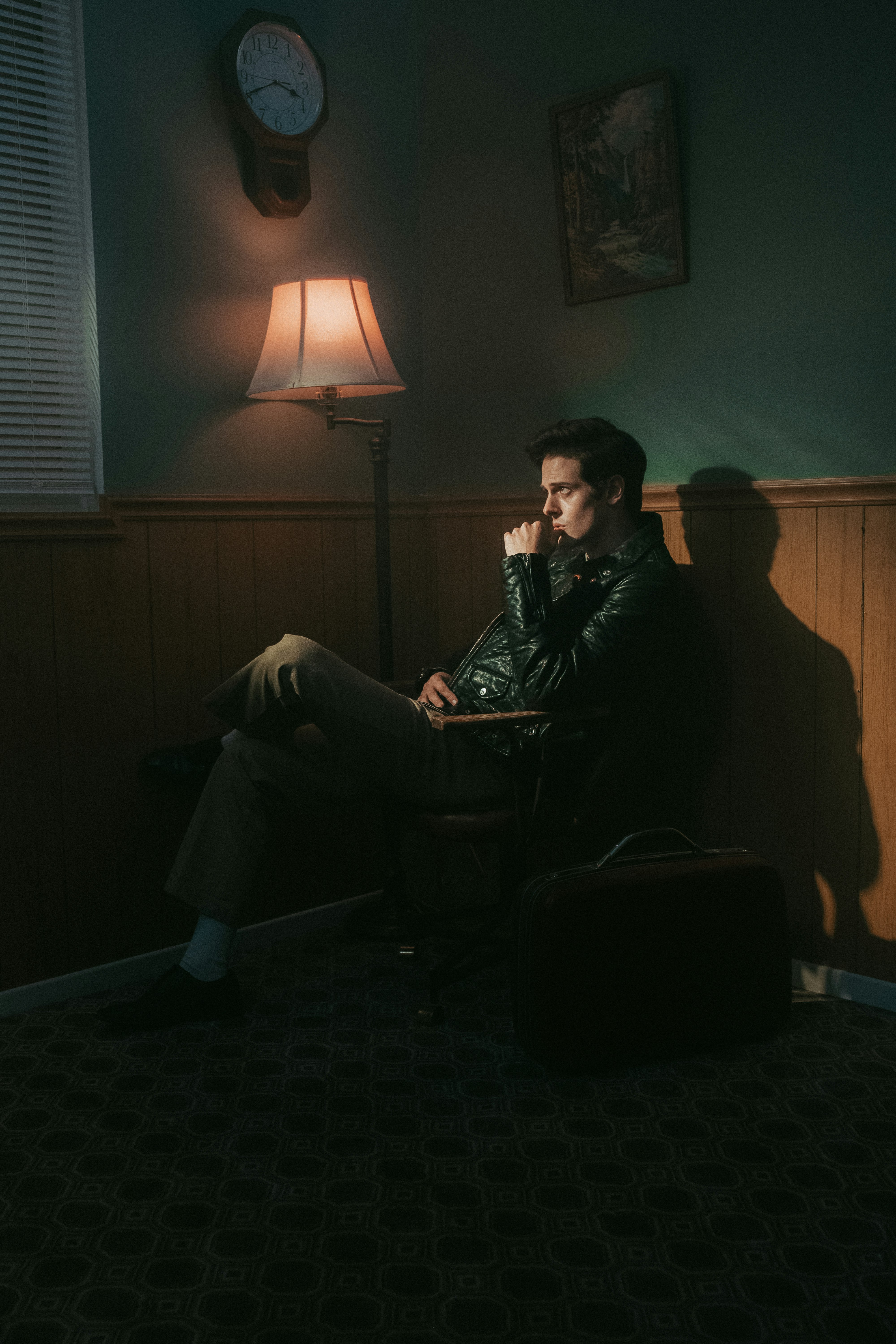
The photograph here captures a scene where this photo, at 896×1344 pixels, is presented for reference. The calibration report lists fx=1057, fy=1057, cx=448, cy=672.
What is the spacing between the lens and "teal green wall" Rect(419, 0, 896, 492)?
221 cm

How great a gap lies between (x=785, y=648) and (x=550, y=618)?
1.92 feet

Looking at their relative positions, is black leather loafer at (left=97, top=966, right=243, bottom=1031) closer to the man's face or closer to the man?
the man

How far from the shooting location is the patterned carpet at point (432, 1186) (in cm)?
140

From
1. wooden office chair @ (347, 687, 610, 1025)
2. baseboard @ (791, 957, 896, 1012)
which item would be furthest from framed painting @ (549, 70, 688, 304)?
baseboard @ (791, 957, 896, 1012)

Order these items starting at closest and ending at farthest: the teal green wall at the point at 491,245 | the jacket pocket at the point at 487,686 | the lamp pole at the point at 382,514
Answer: the teal green wall at the point at 491,245
the jacket pocket at the point at 487,686
the lamp pole at the point at 382,514

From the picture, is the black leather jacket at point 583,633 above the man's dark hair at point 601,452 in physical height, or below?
below

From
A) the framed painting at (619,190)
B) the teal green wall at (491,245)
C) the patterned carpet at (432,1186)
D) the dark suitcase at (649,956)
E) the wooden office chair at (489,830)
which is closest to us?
the patterned carpet at (432,1186)

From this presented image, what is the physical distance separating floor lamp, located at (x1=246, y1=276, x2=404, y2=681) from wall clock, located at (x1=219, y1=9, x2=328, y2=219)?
0.24m

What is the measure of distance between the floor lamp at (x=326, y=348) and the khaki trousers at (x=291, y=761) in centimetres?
48

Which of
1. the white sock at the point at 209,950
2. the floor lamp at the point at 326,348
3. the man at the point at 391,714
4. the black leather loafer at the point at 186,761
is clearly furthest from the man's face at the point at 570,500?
the white sock at the point at 209,950

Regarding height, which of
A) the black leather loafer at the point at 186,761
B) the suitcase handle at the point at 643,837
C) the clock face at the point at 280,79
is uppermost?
the clock face at the point at 280,79

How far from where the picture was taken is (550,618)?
2219 mm

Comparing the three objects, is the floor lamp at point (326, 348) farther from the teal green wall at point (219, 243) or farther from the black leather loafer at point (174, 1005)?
the black leather loafer at point (174, 1005)

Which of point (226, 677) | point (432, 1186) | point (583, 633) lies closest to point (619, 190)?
point (583, 633)
